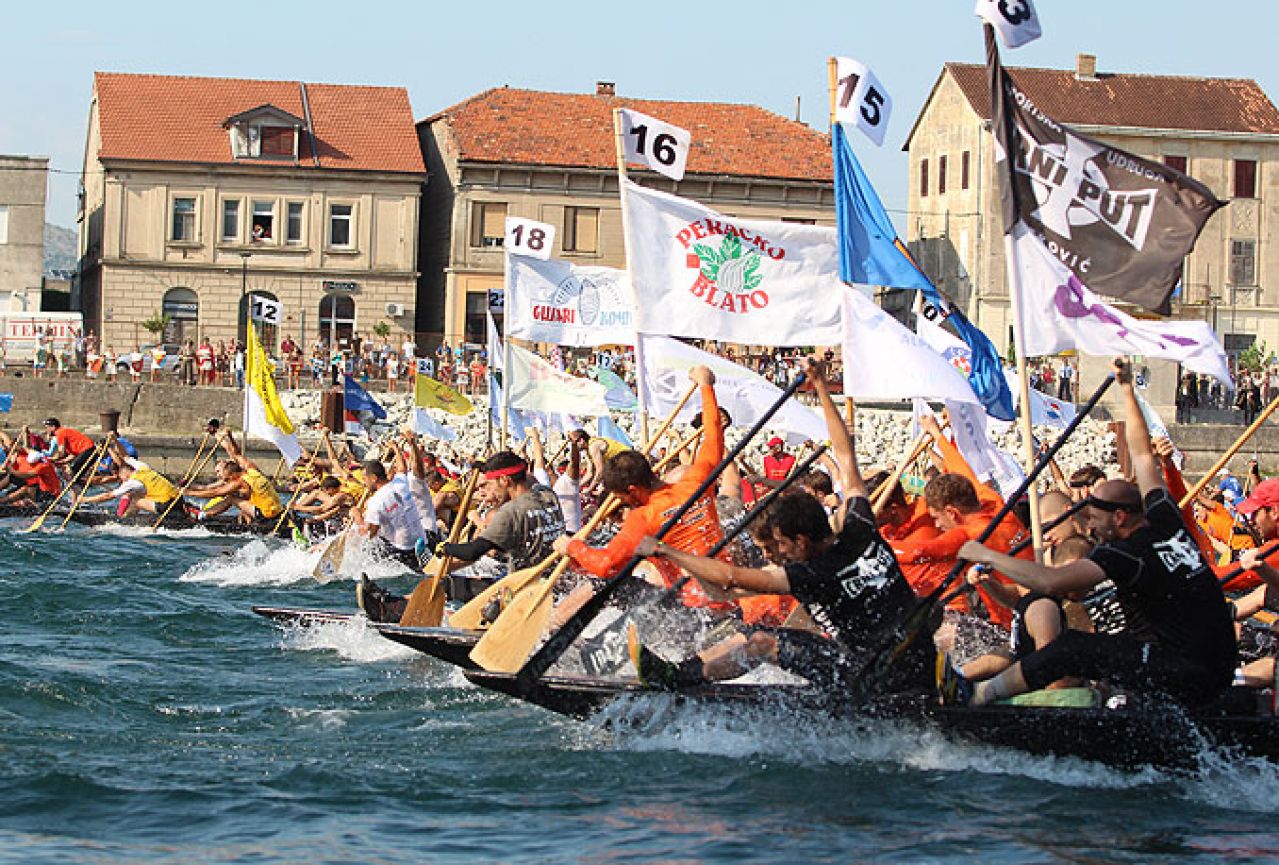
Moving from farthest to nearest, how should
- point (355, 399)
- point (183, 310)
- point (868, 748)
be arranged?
1. point (183, 310)
2. point (355, 399)
3. point (868, 748)

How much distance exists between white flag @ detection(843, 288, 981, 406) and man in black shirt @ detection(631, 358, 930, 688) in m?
2.75

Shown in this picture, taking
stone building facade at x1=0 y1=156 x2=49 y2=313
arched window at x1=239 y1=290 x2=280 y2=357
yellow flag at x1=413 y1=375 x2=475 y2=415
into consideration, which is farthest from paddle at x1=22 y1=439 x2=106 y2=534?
stone building facade at x1=0 y1=156 x2=49 y2=313

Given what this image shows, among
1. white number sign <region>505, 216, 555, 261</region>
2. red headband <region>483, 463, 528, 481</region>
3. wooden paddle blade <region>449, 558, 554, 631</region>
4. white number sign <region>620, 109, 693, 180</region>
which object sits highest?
white number sign <region>620, 109, 693, 180</region>

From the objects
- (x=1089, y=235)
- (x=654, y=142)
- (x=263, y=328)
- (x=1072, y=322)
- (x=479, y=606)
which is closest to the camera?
(x=1089, y=235)

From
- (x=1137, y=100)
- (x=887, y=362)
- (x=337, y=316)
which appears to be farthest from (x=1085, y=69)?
(x=887, y=362)

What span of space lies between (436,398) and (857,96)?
13.5 m

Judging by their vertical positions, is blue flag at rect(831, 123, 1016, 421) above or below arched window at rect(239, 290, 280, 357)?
below

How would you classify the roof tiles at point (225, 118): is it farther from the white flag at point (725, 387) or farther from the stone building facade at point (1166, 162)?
the white flag at point (725, 387)

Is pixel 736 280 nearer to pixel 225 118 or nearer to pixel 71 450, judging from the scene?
pixel 71 450

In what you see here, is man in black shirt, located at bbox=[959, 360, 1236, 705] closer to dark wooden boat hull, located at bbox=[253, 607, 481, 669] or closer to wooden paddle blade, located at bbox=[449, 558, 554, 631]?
dark wooden boat hull, located at bbox=[253, 607, 481, 669]

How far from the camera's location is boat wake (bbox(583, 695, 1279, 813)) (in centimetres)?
988

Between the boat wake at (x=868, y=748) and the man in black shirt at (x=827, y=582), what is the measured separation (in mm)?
265

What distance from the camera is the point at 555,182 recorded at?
186 ft

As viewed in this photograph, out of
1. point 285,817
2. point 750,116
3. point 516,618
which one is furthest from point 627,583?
point 750,116
